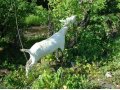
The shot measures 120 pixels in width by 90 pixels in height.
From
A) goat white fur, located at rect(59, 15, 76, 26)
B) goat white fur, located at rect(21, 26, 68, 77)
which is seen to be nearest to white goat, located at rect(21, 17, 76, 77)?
goat white fur, located at rect(21, 26, 68, 77)

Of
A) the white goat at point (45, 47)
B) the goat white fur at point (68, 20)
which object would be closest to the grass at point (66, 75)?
the white goat at point (45, 47)

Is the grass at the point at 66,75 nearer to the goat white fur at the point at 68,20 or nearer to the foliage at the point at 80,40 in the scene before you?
the foliage at the point at 80,40

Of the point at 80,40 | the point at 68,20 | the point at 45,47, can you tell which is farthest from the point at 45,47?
the point at 80,40

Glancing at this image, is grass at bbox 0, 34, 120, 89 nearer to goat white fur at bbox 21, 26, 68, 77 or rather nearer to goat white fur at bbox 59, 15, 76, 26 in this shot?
goat white fur at bbox 21, 26, 68, 77

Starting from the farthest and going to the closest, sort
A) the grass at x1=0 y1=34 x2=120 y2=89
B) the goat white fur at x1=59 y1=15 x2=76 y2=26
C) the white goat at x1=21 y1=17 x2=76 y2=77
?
the goat white fur at x1=59 y1=15 x2=76 y2=26, the white goat at x1=21 y1=17 x2=76 y2=77, the grass at x1=0 y1=34 x2=120 y2=89

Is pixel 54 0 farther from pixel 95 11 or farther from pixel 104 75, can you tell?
pixel 104 75

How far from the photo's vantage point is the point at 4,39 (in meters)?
12.3

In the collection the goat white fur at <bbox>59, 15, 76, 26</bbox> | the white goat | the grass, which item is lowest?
the grass

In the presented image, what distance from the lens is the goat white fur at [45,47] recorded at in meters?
9.52

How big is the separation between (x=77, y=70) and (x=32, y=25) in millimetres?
5966

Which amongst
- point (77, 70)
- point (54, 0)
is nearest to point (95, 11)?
point (54, 0)

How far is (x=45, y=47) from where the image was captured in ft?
31.8

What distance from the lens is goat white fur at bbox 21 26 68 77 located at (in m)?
9.52

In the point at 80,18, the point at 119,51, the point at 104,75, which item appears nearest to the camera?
the point at 104,75
